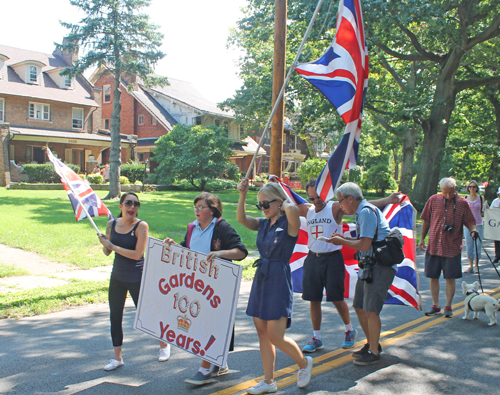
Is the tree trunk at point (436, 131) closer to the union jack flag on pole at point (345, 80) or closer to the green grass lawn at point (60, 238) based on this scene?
the green grass lawn at point (60, 238)

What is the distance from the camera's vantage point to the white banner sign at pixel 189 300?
435cm

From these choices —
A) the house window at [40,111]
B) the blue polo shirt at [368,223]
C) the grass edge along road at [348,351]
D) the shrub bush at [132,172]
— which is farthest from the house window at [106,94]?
the blue polo shirt at [368,223]

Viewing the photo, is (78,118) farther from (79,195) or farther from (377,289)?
(377,289)

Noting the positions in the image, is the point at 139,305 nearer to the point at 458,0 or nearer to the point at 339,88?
the point at 339,88

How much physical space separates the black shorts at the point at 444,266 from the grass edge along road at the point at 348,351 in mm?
625

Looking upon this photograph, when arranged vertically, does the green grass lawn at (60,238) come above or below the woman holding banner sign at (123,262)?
below

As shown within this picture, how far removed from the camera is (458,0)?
18922 millimetres

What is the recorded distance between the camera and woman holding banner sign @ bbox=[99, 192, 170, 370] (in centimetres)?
477

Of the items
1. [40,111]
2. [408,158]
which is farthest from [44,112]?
[408,158]

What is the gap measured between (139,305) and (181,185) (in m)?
30.1

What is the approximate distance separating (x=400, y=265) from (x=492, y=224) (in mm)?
7054

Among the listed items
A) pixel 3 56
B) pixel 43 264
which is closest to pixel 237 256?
pixel 43 264

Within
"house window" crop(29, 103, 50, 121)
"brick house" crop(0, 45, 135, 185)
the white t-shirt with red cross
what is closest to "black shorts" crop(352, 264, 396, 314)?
the white t-shirt with red cross

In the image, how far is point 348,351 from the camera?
5.44 metres
